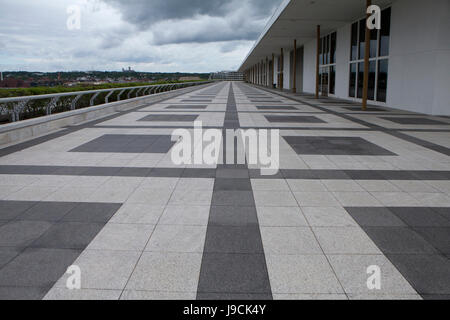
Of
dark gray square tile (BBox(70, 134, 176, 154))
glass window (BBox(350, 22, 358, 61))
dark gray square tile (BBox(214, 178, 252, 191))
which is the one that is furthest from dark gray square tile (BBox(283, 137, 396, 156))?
glass window (BBox(350, 22, 358, 61))

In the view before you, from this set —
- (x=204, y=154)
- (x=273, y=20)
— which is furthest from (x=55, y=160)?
(x=273, y=20)

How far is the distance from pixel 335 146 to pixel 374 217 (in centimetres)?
408

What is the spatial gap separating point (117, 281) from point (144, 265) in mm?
282

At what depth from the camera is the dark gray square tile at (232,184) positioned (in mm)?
5062

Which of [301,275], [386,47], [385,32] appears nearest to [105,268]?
[301,275]

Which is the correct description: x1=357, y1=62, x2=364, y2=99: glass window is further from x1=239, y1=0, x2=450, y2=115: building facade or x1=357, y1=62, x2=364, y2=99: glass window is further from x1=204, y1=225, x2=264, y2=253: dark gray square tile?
x1=204, y1=225, x2=264, y2=253: dark gray square tile

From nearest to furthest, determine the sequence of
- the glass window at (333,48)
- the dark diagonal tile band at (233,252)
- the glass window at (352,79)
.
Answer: the dark diagonal tile band at (233,252), the glass window at (352,79), the glass window at (333,48)

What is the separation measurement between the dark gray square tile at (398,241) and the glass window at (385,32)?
14.9 meters

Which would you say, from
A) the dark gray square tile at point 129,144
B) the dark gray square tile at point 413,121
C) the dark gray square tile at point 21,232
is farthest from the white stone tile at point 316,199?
the dark gray square tile at point 413,121

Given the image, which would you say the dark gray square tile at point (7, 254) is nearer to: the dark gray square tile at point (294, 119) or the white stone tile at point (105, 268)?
the white stone tile at point (105, 268)

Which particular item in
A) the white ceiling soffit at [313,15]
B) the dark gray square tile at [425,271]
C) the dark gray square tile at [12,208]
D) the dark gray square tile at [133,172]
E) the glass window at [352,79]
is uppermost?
the white ceiling soffit at [313,15]

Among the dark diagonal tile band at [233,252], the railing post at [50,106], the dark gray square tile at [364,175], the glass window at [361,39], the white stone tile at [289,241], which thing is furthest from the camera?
the glass window at [361,39]

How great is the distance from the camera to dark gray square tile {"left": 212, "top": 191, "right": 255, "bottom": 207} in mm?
4452

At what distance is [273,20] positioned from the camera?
2234 cm
